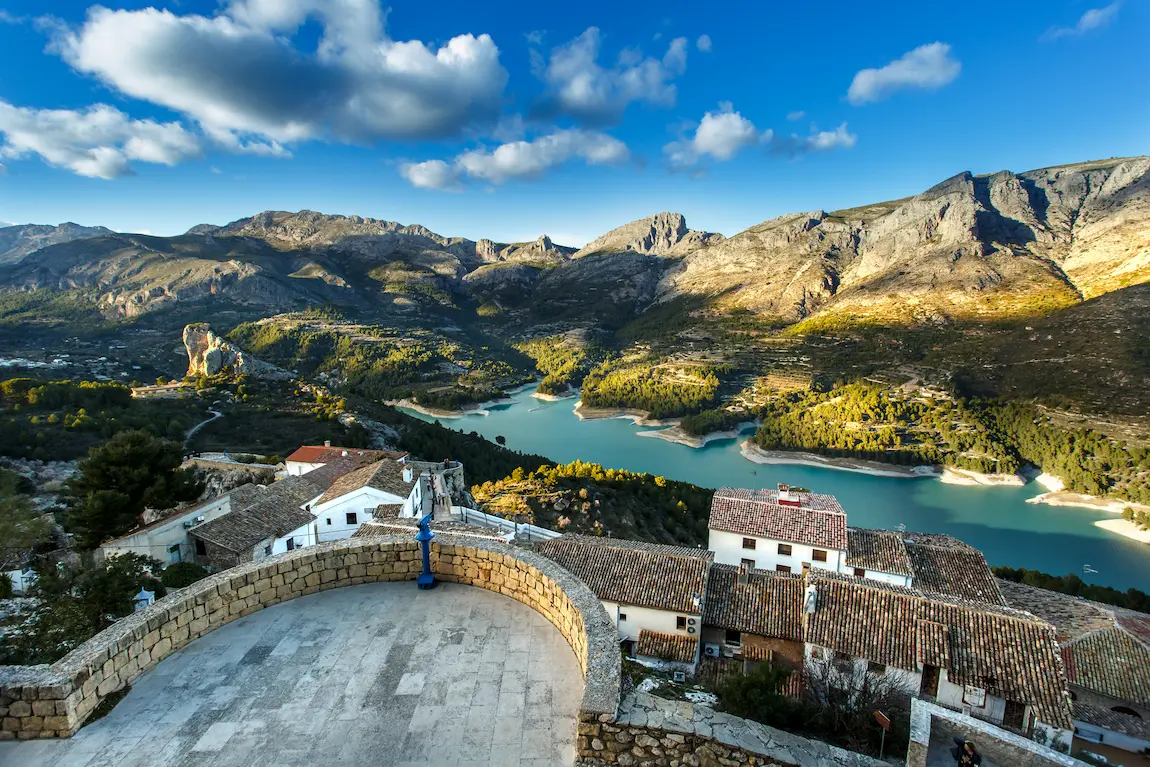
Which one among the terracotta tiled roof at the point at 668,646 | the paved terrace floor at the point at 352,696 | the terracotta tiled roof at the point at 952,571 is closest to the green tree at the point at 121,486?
the paved terrace floor at the point at 352,696

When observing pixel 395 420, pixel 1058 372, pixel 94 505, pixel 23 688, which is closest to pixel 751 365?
pixel 1058 372

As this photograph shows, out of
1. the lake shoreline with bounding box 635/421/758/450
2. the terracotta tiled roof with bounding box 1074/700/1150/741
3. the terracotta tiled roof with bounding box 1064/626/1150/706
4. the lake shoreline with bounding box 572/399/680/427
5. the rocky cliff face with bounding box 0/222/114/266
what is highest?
the rocky cliff face with bounding box 0/222/114/266

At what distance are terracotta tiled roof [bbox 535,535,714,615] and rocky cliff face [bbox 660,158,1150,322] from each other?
89758 millimetres

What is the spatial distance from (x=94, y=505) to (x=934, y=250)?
126370mm

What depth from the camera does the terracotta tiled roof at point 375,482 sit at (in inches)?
728

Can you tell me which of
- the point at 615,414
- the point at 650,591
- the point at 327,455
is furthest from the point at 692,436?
the point at 650,591

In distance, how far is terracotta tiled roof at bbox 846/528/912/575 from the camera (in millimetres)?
18422

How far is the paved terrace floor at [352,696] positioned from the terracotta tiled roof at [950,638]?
482 inches

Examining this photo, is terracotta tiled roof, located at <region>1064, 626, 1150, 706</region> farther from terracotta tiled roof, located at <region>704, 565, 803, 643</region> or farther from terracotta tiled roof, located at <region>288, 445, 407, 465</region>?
terracotta tiled roof, located at <region>288, 445, 407, 465</region>

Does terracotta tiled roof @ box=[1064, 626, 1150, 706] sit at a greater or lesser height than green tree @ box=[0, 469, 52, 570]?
lesser

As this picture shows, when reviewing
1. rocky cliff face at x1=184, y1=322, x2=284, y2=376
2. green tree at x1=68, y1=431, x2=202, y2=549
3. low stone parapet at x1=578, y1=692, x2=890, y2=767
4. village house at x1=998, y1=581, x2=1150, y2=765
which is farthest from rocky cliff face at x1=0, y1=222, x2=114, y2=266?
village house at x1=998, y1=581, x2=1150, y2=765

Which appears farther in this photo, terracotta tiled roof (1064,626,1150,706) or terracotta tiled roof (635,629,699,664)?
terracotta tiled roof (635,629,699,664)

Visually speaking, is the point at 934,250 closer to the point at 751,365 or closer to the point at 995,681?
the point at 751,365

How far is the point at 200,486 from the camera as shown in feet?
57.6
